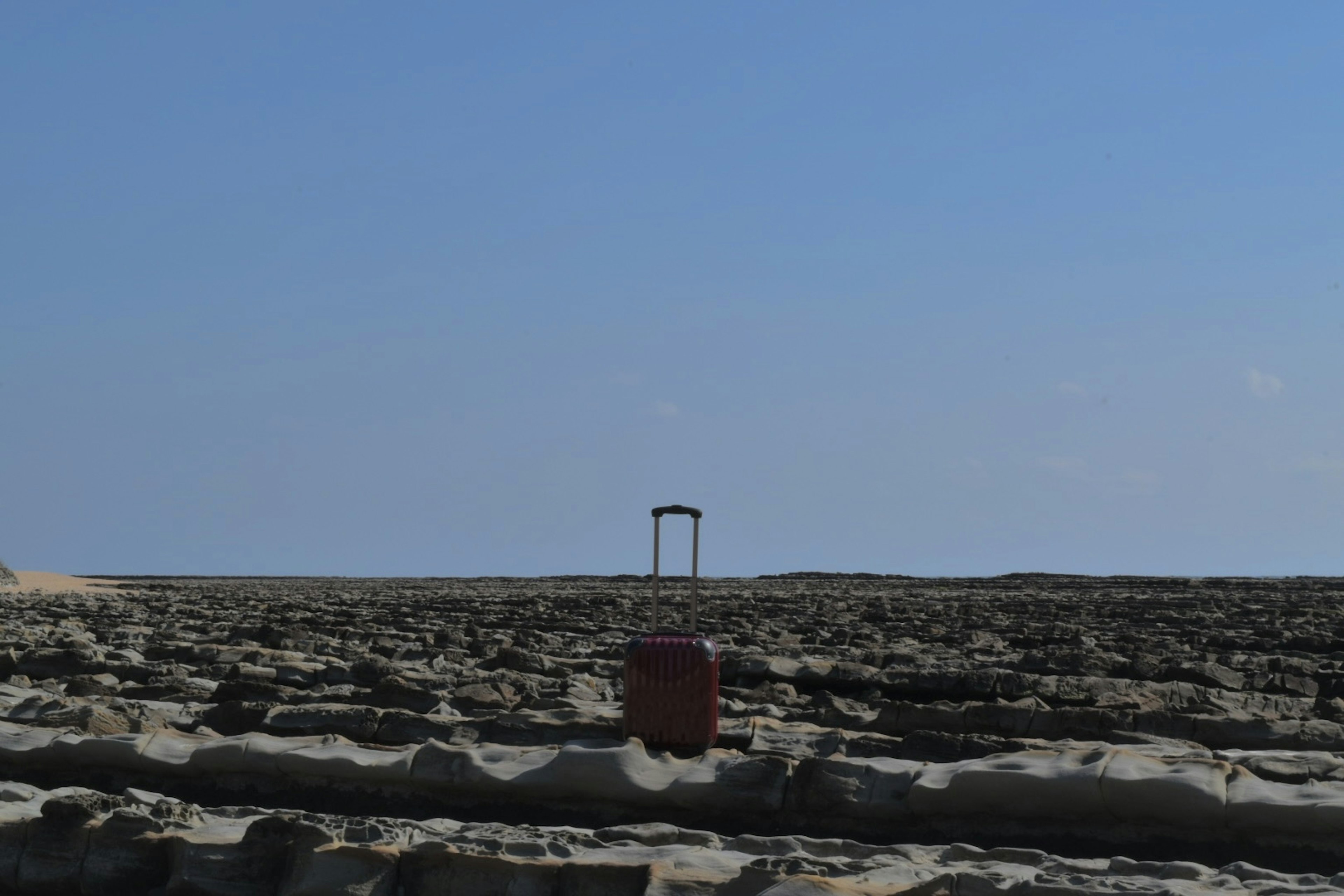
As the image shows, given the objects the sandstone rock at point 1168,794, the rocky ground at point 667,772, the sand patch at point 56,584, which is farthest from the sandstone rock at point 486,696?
the sand patch at point 56,584

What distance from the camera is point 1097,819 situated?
189 inches

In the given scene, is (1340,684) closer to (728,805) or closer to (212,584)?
(728,805)

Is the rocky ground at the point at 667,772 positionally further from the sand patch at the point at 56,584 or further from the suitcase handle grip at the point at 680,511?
the sand patch at the point at 56,584

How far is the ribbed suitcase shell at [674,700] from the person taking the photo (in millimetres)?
5988

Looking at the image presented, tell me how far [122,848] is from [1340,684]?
282 inches

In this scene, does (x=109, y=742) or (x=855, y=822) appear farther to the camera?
(x=109, y=742)

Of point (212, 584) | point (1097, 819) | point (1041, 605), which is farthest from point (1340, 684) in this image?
point (212, 584)

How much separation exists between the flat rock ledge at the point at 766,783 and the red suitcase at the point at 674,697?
0.38ft

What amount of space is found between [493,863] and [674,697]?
1.90m

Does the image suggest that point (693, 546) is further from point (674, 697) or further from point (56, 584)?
point (56, 584)

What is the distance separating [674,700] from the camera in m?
5.99

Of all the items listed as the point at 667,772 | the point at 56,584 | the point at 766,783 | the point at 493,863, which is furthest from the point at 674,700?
the point at 56,584

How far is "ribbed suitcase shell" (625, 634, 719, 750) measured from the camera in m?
5.99

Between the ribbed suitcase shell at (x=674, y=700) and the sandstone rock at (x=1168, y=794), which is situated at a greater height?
the ribbed suitcase shell at (x=674, y=700)
